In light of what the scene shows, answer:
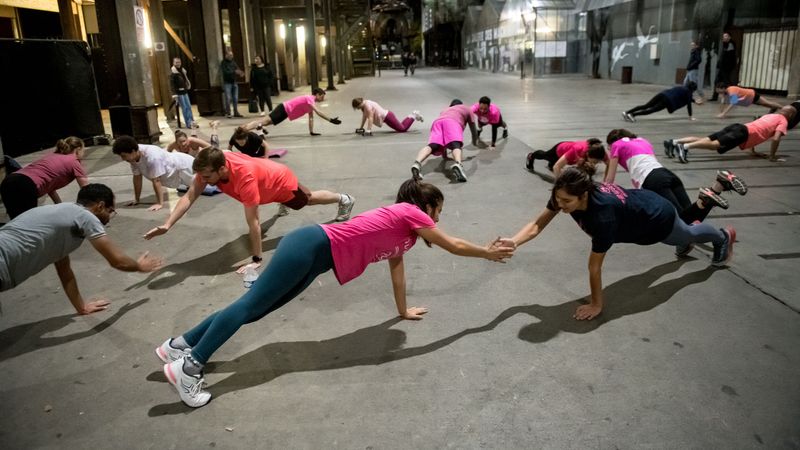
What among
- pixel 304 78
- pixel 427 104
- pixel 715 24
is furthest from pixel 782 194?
pixel 304 78

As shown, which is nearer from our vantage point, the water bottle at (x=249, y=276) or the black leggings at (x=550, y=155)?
the water bottle at (x=249, y=276)

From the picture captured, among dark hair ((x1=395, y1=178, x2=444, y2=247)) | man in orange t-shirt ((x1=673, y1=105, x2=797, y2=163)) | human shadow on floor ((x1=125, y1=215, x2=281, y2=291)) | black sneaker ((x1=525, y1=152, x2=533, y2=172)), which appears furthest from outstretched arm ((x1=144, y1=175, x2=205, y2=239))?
man in orange t-shirt ((x1=673, y1=105, x2=797, y2=163))

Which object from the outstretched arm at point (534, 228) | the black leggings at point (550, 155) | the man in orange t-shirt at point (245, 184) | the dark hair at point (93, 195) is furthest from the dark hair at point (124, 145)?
the black leggings at point (550, 155)

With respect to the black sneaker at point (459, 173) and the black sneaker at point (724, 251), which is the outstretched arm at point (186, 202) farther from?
the black sneaker at point (724, 251)

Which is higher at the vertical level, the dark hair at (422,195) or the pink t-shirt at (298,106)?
the pink t-shirt at (298,106)

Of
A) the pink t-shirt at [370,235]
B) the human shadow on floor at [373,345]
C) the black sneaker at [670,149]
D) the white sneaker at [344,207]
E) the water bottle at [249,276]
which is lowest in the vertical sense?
the human shadow on floor at [373,345]

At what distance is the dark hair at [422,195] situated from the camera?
11.5ft

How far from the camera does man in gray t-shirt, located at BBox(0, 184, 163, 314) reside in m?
3.54

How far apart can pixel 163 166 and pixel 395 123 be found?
684cm

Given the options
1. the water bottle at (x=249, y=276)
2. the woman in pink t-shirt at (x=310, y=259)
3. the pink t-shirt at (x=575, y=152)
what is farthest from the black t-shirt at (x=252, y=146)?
the woman in pink t-shirt at (x=310, y=259)

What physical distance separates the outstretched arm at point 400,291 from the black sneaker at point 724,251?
8.71 ft

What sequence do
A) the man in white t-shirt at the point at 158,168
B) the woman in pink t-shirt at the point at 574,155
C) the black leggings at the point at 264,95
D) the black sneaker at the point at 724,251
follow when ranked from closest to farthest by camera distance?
the black sneaker at the point at 724,251 → the woman in pink t-shirt at the point at 574,155 → the man in white t-shirt at the point at 158,168 → the black leggings at the point at 264,95

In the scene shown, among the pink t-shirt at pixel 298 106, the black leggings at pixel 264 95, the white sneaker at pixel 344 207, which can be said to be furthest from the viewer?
the black leggings at pixel 264 95

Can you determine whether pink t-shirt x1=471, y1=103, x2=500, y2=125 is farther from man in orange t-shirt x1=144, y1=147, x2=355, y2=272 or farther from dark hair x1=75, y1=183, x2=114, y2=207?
dark hair x1=75, y1=183, x2=114, y2=207
